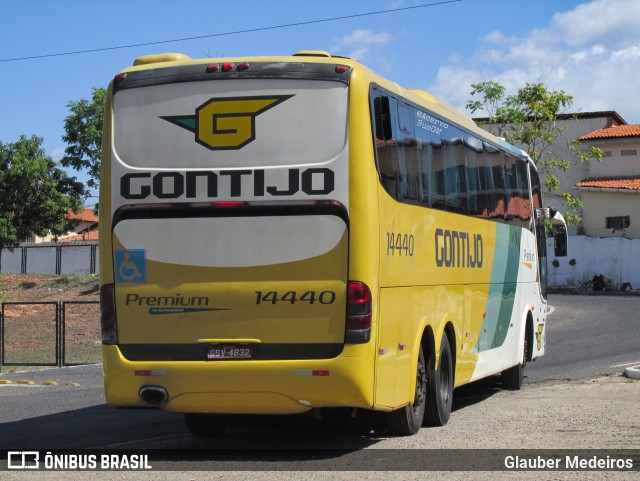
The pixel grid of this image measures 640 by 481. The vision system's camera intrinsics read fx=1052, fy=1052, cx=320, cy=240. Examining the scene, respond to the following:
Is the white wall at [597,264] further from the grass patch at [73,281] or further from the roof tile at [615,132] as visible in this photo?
the grass patch at [73,281]

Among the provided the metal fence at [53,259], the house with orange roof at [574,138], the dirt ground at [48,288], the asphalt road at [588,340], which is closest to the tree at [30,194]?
the metal fence at [53,259]

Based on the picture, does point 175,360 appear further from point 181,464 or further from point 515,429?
point 515,429

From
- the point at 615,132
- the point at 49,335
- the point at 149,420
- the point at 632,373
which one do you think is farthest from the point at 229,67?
the point at 615,132

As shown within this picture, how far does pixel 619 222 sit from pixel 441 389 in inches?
2034

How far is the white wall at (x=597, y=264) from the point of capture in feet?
174

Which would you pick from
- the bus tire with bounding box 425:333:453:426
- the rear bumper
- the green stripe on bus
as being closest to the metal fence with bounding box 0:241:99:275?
the green stripe on bus

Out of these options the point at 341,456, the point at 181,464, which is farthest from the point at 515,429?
the point at 181,464

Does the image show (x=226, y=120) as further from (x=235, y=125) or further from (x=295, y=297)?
(x=295, y=297)

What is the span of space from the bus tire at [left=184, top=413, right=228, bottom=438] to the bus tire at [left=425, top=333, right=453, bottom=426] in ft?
7.64

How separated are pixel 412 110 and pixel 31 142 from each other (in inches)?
2368

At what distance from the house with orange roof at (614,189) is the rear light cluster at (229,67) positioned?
53464 mm

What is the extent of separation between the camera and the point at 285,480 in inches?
339

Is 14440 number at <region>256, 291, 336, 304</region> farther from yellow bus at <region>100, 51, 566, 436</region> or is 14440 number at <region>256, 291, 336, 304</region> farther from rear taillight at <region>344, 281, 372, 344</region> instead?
rear taillight at <region>344, 281, 372, 344</region>

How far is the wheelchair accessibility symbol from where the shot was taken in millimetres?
9984
